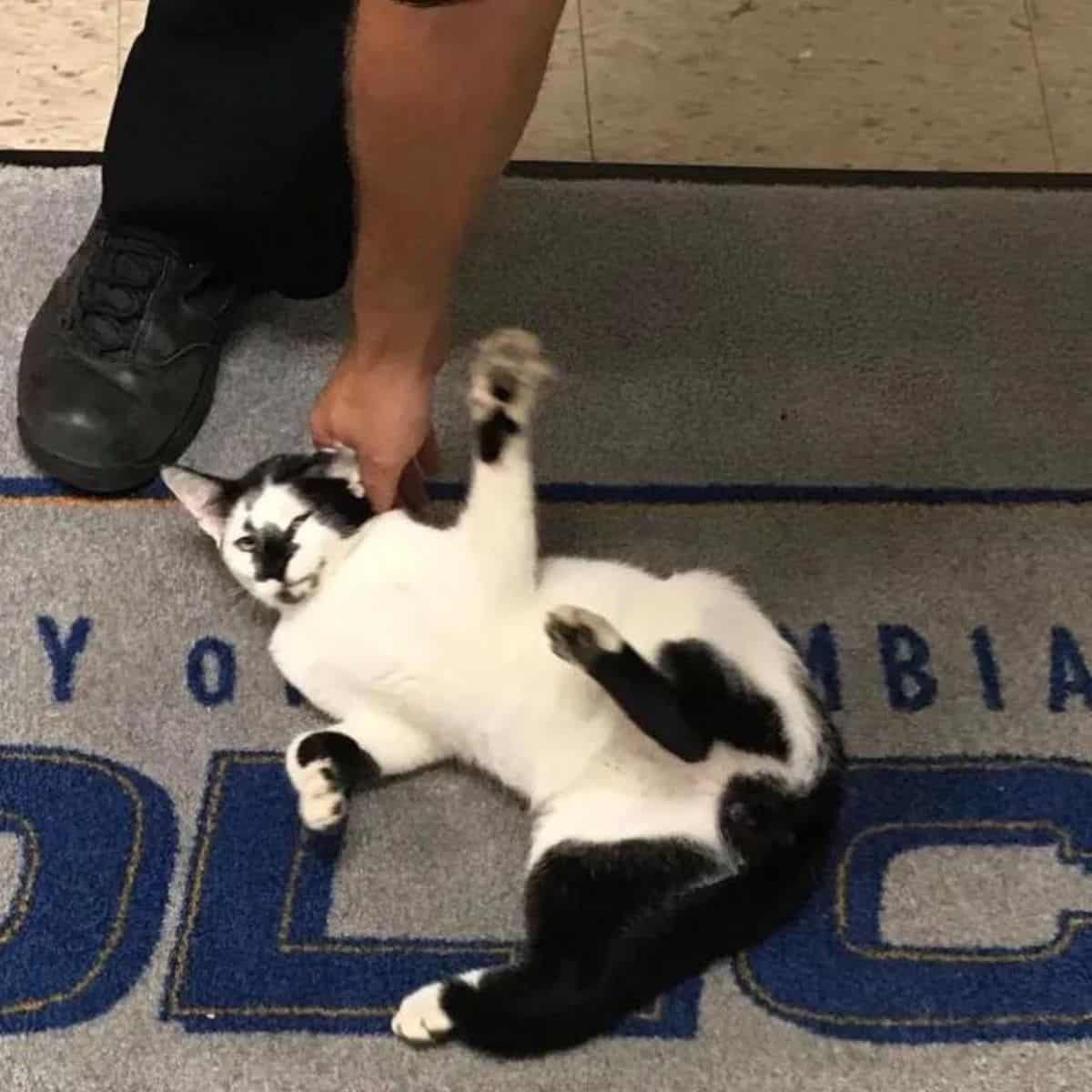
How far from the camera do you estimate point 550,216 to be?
1.47 m

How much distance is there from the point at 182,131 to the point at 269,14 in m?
0.12

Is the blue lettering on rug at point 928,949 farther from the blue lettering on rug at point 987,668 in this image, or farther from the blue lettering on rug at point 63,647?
the blue lettering on rug at point 63,647

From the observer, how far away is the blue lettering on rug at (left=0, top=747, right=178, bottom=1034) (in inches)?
41.9

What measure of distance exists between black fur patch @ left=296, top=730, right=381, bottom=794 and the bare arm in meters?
0.18

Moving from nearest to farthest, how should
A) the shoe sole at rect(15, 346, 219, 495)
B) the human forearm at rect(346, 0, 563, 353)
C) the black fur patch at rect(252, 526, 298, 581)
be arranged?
the human forearm at rect(346, 0, 563, 353) → the black fur patch at rect(252, 526, 298, 581) → the shoe sole at rect(15, 346, 219, 495)

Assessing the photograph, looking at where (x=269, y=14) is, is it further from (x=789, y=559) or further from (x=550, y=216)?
(x=789, y=559)

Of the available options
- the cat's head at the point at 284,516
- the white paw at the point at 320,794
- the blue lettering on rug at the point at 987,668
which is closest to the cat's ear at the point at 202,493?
the cat's head at the point at 284,516

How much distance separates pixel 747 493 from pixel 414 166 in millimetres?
479

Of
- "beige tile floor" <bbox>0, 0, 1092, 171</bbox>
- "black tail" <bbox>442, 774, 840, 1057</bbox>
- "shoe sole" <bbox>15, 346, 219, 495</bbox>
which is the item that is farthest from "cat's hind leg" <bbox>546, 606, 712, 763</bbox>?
"beige tile floor" <bbox>0, 0, 1092, 171</bbox>

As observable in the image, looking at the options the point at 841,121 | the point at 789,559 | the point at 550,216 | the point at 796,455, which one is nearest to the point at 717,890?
the point at 789,559

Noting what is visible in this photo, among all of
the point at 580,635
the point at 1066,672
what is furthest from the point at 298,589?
the point at 1066,672

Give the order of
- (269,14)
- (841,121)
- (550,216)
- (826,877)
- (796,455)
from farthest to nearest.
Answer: (841,121)
(550,216)
(796,455)
(269,14)
(826,877)

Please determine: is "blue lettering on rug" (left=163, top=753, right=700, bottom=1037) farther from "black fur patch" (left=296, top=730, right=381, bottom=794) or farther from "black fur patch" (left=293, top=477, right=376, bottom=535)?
"black fur patch" (left=293, top=477, right=376, bottom=535)

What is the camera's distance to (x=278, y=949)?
109 cm
